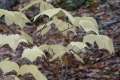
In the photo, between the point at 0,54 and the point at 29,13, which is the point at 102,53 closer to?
the point at 0,54

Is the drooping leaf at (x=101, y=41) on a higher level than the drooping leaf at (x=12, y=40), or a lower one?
lower

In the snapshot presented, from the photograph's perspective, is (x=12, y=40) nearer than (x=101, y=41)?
Yes

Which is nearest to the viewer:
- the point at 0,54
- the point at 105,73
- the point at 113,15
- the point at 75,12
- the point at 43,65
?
the point at 105,73

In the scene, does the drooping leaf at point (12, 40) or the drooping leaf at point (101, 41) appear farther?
the drooping leaf at point (101, 41)

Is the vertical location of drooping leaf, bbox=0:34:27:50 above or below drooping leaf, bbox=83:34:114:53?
above

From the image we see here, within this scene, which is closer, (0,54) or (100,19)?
(0,54)

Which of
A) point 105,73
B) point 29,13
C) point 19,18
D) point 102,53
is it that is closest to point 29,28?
point 29,13

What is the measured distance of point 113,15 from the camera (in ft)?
22.5

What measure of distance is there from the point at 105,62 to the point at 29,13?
3862mm

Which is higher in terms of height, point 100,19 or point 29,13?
point 29,13

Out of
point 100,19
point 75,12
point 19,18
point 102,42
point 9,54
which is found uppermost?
point 75,12

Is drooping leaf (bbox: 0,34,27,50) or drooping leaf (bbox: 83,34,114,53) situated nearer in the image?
drooping leaf (bbox: 0,34,27,50)

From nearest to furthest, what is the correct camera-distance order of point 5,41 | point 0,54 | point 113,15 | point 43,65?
1. point 5,41
2. point 43,65
3. point 0,54
4. point 113,15

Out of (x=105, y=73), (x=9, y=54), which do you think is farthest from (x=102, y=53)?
(x=9, y=54)
